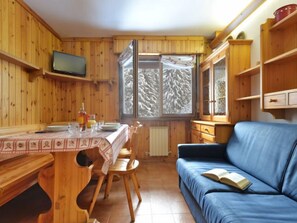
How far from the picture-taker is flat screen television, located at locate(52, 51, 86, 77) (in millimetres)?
3520

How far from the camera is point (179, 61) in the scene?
13.0 feet

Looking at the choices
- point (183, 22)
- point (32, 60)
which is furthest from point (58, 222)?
point (183, 22)

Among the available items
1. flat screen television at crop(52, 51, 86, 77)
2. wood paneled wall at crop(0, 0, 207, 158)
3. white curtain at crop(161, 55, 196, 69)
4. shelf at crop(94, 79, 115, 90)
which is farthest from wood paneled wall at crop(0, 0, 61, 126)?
white curtain at crop(161, 55, 196, 69)

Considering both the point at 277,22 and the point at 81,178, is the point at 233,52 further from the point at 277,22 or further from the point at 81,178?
the point at 81,178

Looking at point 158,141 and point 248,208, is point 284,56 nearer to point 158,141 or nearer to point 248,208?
point 248,208

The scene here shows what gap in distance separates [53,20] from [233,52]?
2697 mm

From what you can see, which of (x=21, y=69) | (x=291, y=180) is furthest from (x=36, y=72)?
(x=291, y=180)

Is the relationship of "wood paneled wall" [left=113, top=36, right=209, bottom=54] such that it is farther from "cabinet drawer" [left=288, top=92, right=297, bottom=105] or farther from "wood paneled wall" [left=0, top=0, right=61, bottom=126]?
"cabinet drawer" [left=288, top=92, right=297, bottom=105]

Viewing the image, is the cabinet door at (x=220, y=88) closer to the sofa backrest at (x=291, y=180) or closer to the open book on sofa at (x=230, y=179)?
the open book on sofa at (x=230, y=179)

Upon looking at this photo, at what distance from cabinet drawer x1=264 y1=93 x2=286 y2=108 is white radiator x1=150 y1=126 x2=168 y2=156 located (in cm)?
215

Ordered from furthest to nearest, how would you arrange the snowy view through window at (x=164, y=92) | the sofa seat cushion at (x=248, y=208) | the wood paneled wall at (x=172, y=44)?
the snowy view through window at (x=164, y=92)
the wood paneled wall at (x=172, y=44)
the sofa seat cushion at (x=248, y=208)

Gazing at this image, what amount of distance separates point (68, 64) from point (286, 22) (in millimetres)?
3189

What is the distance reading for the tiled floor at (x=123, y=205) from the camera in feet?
6.24

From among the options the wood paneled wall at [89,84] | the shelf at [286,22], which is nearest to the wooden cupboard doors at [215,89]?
the wood paneled wall at [89,84]
